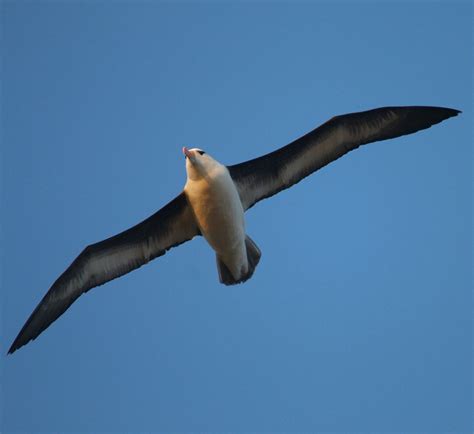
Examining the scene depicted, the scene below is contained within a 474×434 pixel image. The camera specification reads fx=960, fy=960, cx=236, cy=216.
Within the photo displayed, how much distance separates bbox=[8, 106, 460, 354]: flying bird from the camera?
Result: 41.4 feet

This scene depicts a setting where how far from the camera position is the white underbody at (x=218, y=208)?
468 inches

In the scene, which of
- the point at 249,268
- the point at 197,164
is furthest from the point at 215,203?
the point at 249,268

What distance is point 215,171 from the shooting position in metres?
11.9

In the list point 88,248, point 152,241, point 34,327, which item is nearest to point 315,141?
point 152,241

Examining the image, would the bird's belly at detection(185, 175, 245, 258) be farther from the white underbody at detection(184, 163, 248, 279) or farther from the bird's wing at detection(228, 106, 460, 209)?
the bird's wing at detection(228, 106, 460, 209)

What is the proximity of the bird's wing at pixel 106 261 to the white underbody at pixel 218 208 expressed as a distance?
640 millimetres

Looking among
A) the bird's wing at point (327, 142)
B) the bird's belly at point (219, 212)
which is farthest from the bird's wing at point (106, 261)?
the bird's wing at point (327, 142)

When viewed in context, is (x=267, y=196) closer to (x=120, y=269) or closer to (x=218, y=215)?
(x=218, y=215)

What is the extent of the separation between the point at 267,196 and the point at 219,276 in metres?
1.26

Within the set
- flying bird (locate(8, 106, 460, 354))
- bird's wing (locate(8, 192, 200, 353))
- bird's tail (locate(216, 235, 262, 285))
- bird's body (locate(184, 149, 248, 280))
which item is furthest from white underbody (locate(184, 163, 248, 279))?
bird's wing (locate(8, 192, 200, 353))

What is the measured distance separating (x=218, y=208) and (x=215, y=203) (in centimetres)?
7

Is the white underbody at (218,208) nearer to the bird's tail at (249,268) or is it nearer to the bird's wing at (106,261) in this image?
the bird's tail at (249,268)

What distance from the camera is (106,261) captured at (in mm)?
12930

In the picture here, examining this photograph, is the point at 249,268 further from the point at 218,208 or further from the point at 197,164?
the point at 197,164
